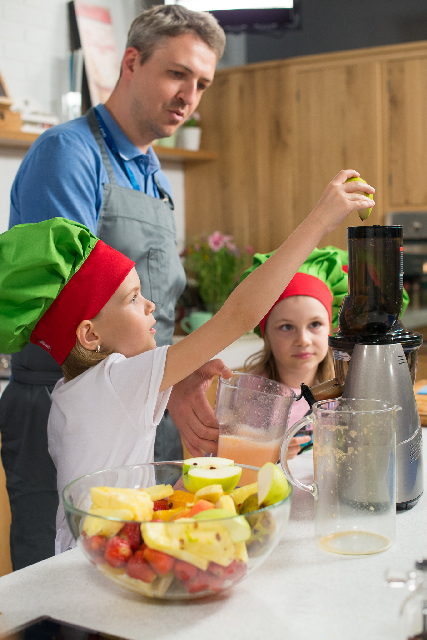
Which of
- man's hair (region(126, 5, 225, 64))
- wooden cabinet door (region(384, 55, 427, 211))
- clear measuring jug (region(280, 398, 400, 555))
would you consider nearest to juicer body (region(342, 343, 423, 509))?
clear measuring jug (region(280, 398, 400, 555))

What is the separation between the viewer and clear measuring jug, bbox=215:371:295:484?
92 centimetres

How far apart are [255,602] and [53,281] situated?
603 millimetres

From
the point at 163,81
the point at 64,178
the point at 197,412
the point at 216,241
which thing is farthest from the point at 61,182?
the point at 216,241

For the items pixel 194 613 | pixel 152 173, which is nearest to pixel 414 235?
pixel 152 173

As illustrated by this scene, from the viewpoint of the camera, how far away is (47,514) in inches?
65.8

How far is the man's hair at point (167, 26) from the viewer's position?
171 cm

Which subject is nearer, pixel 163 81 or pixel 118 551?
pixel 118 551

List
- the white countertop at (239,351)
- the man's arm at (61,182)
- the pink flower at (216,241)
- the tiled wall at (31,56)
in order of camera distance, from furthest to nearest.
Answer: the pink flower at (216,241)
the white countertop at (239,351)
the tiled wall at (31,56)
the man's arm at (61,182)

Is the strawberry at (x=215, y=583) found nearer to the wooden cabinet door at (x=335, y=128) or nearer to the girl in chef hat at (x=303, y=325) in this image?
the girl in chef hat at (x=303, y=325)

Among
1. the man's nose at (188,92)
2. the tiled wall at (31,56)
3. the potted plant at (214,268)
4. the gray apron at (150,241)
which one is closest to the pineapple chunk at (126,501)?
the gray apron at (150,241)

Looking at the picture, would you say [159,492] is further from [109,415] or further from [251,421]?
[109,415]

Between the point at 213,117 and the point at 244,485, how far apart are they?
3271 millimetres

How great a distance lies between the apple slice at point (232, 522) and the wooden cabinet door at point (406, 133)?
2.94 m

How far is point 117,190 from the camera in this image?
1618 millimetres
